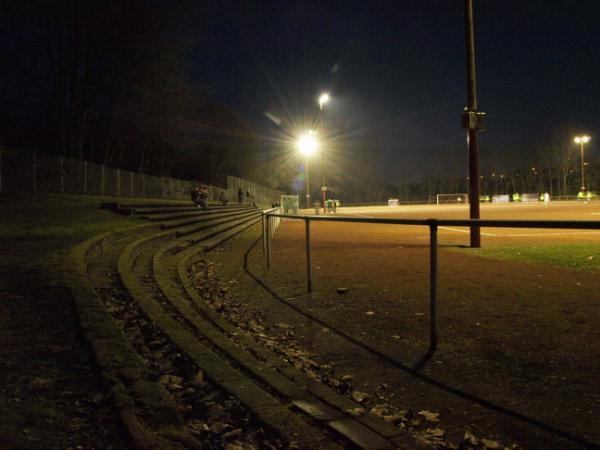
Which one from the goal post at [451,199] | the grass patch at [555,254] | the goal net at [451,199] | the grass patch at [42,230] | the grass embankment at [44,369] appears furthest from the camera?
the goal net at [451,199]

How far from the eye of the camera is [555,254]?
9.94 metres

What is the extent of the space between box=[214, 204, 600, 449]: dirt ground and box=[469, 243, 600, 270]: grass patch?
581mm

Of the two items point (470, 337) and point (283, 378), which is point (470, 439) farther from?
point (470, 337)

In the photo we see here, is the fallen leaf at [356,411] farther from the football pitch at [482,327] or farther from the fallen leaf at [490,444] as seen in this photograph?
the fallen leaf at [490,444]

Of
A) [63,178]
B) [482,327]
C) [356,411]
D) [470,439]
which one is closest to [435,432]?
[470,439]

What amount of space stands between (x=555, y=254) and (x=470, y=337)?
6770mm

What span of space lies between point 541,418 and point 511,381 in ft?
1.97

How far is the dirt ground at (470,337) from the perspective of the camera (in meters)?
2.81

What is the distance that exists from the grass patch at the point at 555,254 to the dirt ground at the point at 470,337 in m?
0.58

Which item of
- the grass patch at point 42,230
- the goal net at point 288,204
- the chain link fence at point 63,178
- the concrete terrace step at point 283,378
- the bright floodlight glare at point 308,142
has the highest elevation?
the bright floodlight glare at point 308,142

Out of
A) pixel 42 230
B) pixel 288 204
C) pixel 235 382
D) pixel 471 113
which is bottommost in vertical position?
pixel 235 382

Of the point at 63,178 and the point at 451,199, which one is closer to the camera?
the point at 63,178

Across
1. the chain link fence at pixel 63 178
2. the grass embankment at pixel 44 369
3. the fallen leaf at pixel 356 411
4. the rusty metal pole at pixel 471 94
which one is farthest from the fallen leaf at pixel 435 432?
the chain link fence at pixel 63 178

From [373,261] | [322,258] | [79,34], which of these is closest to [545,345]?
[373,261]
